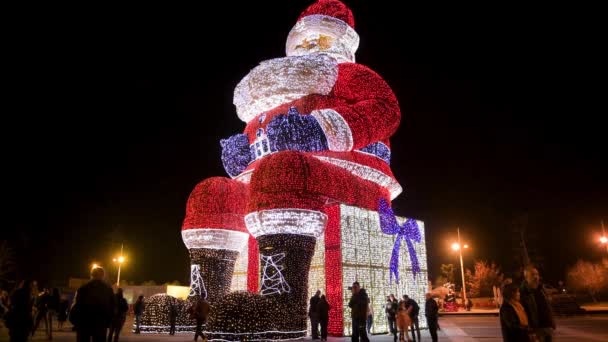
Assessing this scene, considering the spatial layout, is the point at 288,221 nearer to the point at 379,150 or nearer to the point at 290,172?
the point at 290,172

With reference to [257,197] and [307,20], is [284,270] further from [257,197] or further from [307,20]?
[307,20]

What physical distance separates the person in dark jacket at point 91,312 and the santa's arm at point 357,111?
7.69m

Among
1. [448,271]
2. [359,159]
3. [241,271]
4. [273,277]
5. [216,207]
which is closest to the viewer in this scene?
[273,277]

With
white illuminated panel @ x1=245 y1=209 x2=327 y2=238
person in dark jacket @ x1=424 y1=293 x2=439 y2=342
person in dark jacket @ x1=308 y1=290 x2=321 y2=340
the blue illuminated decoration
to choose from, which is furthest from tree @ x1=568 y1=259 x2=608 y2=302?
white illuminated panel @ x1=245 y1=209 x2=327 y2=238

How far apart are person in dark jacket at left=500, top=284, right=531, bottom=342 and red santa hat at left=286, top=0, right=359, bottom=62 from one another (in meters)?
11.7

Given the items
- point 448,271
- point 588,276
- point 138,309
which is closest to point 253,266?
point 138,309

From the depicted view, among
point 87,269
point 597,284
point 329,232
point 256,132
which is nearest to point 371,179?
point 329,232

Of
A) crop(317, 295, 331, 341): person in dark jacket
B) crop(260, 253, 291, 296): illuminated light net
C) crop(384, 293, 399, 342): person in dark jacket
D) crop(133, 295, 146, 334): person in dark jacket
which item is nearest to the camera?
crop(260, 253, 291, 296): illuminated light net

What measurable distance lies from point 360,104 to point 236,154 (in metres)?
4.39

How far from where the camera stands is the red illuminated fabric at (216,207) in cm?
1414

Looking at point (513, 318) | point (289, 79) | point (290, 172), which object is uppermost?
point (289, 79)

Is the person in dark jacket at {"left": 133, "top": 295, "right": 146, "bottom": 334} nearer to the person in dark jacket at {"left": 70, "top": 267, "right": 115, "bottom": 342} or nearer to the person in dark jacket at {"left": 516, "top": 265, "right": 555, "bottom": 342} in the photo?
the person in dark jacket at {"left": 70, "top": 267, "right": 115, "bottom": 342}

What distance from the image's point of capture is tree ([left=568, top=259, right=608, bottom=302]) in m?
43.7

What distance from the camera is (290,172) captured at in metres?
11.7
